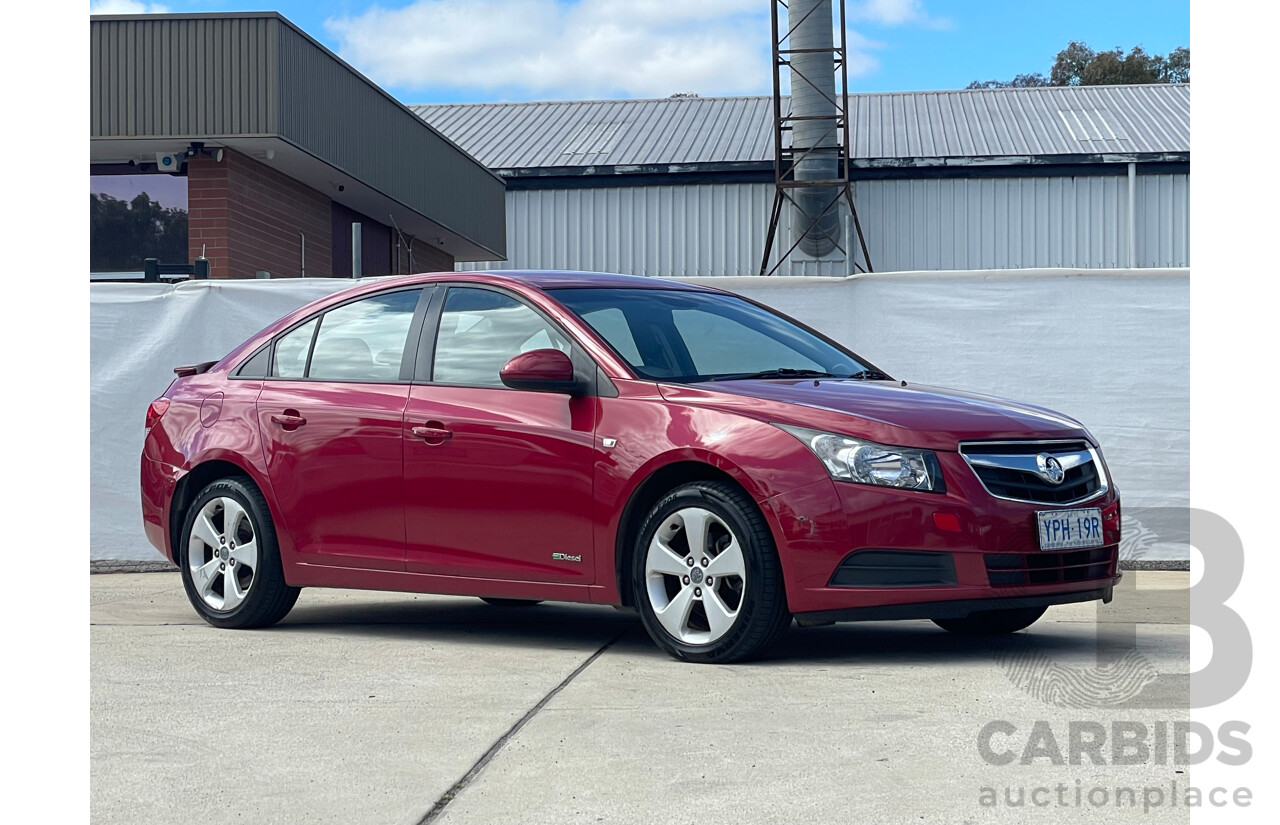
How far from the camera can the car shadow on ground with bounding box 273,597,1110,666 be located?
6516 millimetres

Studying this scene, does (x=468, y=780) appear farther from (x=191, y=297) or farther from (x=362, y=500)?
(x=191, y=297)

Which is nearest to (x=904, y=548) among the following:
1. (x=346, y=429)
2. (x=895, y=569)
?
(x=895, y=569)

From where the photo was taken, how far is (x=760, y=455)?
608 centimetres

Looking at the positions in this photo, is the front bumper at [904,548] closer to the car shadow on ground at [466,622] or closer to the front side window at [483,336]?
the car shadow on ground at [466,622]

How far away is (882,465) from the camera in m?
5.98

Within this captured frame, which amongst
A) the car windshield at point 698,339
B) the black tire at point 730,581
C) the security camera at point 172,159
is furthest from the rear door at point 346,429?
the security camera at point 172,159

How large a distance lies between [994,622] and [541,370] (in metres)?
2.29

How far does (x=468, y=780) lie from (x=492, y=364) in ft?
9.77

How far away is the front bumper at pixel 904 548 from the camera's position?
19.5 feet

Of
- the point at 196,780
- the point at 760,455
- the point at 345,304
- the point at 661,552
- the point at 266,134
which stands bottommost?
the point at 196,780

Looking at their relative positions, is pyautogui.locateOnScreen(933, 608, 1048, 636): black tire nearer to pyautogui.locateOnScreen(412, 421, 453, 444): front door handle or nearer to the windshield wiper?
the windshield wiper

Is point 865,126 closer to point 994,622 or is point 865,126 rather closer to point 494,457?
point 994,622

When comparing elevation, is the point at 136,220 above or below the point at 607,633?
above

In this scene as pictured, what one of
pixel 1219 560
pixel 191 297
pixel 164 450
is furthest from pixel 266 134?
pixel 1219 560
